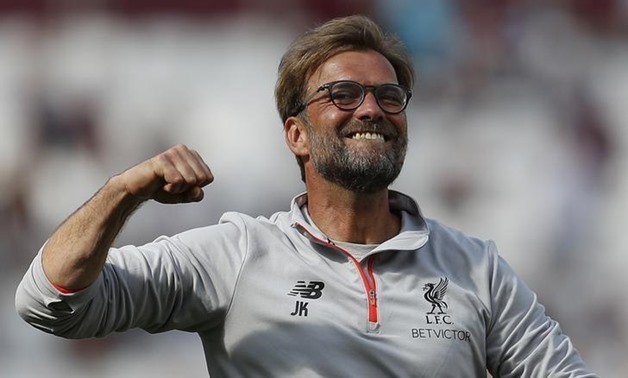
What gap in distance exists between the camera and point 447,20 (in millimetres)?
9219

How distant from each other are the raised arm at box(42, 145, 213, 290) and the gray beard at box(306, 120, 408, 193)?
76 cm

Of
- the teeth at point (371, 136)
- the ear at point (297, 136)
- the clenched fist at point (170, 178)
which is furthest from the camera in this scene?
the ear at point (297, 136)

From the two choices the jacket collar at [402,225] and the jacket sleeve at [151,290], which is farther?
the jacket collar at [402,225]

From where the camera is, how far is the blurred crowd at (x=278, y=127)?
8.76 meters

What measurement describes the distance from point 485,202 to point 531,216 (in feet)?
1.07

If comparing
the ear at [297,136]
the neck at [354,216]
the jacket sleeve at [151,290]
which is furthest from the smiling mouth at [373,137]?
the jacket sleeve at [151,290]

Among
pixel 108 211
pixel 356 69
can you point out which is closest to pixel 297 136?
pixel 356 69

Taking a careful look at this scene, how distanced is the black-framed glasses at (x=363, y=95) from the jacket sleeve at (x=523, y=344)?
59 centimetres

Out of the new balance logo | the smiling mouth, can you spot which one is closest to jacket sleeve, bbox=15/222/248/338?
the new balance logo

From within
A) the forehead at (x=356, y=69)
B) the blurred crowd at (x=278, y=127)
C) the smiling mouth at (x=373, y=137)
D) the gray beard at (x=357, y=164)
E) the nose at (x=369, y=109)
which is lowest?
the blurred crowd at (x=278, y=127)

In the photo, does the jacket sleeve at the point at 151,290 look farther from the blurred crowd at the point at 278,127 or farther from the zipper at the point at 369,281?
the blurred crowd at the point at 278,127

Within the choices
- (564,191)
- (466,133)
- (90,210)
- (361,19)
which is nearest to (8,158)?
(466,133)

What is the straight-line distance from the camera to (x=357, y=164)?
3811 mm

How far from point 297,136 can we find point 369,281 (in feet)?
2.24
